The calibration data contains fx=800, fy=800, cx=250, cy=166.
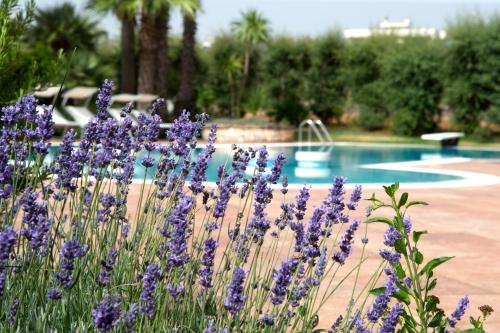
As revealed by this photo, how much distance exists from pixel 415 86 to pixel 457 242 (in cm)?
1778

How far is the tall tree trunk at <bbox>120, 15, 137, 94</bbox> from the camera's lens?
2464 centimetres

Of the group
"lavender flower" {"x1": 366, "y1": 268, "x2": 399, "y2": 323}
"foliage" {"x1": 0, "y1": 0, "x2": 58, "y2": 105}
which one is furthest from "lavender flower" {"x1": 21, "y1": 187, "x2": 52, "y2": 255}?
"foliage" {"x1": 0, "y1": 0, "x2": 58, "y2": 105}

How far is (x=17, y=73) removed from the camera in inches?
186

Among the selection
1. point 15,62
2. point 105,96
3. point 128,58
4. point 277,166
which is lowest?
point 277,166

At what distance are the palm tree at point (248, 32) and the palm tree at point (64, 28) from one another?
5549 millimetres

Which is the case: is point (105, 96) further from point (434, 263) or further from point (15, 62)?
point (15, 62)

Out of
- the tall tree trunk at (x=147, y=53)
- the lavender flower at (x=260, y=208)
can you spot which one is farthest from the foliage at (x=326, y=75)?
the lavender flower at (x=260, y=208)

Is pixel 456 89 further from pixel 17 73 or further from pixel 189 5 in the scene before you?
pixel 17 73

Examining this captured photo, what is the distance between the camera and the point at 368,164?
58.2 feet

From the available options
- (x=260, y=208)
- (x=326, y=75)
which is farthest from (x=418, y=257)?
(x=326, y=75)

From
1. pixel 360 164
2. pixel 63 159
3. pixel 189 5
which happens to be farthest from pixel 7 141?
pixel 189 5

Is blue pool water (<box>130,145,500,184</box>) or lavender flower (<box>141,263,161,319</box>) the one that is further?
blue pool water (<box>130,145,500,184</box>)

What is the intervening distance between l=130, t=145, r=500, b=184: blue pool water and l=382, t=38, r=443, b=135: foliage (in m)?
2.61

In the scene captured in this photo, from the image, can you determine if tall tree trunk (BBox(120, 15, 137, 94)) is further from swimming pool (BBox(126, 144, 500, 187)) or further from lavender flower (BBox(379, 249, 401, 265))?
lavender flower (BBox(379, 249, 401, 265))
